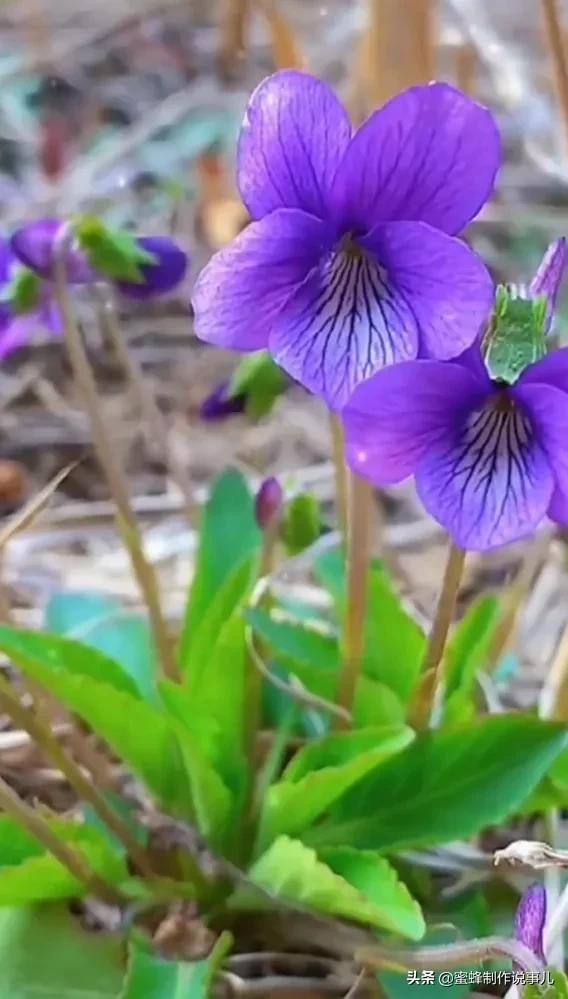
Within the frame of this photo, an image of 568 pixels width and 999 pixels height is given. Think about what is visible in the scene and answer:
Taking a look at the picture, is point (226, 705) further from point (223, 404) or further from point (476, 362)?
point (476, 362)

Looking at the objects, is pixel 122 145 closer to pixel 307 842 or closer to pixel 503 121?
pixel 503 121

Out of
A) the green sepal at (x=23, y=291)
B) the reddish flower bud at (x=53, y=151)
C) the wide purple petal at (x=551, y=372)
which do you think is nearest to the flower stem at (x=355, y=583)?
the wide purple petal at (x=551, y=372)

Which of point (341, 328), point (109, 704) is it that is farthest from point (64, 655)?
point (341, 328)

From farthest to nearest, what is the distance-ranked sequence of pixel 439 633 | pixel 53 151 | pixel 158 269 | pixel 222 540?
pixel 53 151
pixel 222 540
pixel 158 269
pixel 439 633

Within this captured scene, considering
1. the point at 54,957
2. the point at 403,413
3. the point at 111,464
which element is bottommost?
the point at 54,957

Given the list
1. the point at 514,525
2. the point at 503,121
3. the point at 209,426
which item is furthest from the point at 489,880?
the point at 503,121

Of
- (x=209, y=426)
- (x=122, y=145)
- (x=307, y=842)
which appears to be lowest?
(x=209, y=426)
